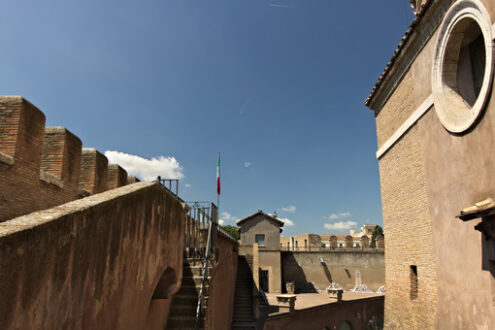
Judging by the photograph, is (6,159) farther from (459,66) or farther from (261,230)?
(261,230)

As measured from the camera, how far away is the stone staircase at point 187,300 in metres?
6.38

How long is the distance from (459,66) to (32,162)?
27.5 feet

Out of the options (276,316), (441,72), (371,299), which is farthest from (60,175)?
(371,299)

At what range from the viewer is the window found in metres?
6.76

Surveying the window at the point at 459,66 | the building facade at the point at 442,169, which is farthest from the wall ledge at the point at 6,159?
the window at the point at 459,66

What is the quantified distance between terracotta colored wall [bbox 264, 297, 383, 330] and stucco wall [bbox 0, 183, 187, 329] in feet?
35.5

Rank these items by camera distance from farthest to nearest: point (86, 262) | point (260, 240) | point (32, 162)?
point (260, 240), point (32, 162), point (86, 262)

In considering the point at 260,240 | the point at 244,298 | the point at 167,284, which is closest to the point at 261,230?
the point at 260,240

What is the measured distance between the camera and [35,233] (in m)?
2.35

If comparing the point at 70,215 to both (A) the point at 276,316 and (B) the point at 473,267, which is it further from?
(A) the point at 276,316

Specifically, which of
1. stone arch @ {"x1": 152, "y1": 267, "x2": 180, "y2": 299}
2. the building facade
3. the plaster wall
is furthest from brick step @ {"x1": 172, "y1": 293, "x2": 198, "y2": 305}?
the plaster wall

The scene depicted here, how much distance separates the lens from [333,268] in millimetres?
28031

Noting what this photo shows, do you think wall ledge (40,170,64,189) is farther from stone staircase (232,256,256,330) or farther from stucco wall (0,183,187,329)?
stone staircase (232,256,256,330)

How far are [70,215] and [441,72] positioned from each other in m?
7.93
